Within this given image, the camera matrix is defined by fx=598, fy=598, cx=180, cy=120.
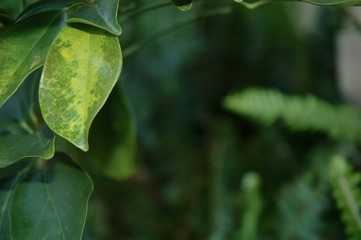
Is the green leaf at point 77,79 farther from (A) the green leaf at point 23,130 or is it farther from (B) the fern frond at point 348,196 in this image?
(B) the fern frond at point 348,196

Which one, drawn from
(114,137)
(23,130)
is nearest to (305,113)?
(114,137)

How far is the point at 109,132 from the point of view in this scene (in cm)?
56

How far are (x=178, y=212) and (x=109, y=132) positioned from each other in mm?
385

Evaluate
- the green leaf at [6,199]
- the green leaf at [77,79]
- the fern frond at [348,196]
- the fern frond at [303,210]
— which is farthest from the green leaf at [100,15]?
the fern frond at [303,210]

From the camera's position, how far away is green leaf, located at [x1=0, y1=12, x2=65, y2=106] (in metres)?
0.30

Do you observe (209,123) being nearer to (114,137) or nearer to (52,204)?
(114,137)

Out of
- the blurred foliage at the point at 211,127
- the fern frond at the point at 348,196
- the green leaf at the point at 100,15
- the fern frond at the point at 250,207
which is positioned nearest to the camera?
the green leaf at the point at 100,15

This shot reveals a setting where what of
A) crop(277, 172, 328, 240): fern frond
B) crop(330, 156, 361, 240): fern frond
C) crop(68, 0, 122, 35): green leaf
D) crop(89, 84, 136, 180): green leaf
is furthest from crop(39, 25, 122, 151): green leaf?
crop(277, 172, 328, 240): fern frond

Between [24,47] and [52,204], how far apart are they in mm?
91

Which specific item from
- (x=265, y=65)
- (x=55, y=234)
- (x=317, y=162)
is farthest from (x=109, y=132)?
(x=265, y=65)

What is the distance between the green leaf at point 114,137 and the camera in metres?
0.54

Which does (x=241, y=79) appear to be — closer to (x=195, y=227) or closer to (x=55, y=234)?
(x=195, y=227)

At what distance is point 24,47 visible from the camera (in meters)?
0.31

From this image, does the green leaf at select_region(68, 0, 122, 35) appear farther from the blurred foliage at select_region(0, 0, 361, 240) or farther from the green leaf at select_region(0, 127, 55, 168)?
the blurred foliage at select_region(0, 0, 361, 240)
